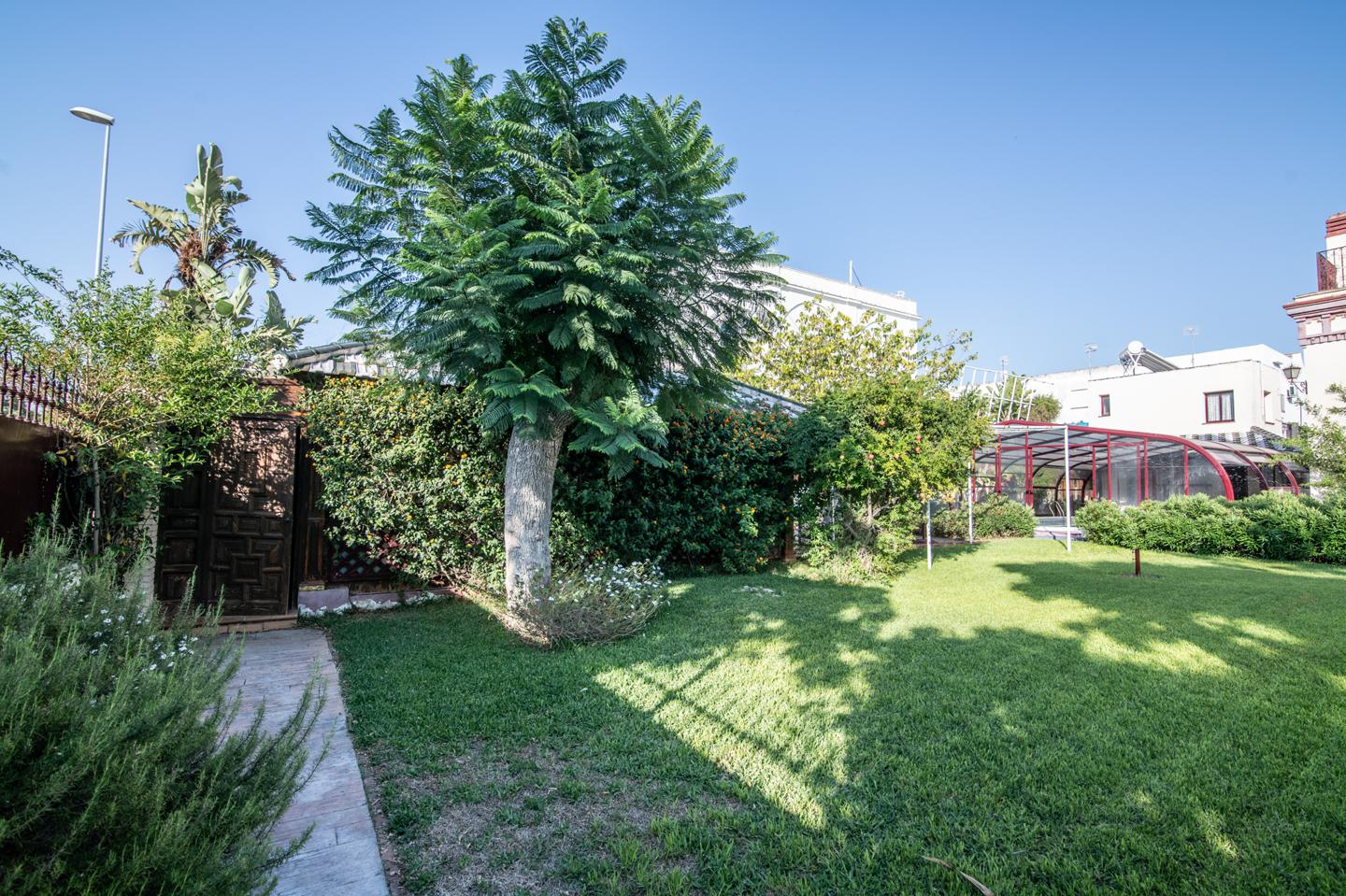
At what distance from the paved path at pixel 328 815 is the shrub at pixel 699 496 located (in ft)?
12.2

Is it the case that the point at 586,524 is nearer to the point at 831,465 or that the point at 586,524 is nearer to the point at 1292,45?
the point at 831,465

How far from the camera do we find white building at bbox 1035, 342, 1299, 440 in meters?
24.3

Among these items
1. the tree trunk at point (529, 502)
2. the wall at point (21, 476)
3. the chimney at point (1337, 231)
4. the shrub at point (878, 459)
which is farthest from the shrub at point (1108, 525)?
the wall at point (21, 476)

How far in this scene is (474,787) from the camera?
294 centimetres

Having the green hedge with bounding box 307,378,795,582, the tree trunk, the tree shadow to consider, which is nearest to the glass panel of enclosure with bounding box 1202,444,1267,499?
the tree shadow

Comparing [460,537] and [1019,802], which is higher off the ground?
[460,537]

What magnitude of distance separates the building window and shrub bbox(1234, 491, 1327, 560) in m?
16.8

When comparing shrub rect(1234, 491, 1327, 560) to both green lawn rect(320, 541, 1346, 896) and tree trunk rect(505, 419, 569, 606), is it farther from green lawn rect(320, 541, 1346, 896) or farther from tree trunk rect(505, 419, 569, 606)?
tree trunk rect(505, 419, 569, 606)

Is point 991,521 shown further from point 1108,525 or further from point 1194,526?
point 1194,526

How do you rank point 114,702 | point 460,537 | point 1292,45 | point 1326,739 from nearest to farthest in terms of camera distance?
point 114,702 < point 1326,739 < point 460,537 < point 1292,45

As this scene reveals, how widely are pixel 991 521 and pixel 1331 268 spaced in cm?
1126

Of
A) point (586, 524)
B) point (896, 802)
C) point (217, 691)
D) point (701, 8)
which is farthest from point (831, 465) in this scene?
point (217, 691)

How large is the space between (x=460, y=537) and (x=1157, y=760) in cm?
652

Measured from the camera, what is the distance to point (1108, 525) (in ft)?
44.4
